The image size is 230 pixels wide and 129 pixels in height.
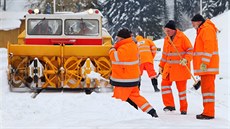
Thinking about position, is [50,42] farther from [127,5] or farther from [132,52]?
[127,5]

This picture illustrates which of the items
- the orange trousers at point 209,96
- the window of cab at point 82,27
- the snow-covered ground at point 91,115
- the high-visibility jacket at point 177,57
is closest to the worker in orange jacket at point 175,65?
the high-visibility jacket at point 177,57

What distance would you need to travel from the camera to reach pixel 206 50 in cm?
644

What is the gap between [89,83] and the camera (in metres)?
10.2

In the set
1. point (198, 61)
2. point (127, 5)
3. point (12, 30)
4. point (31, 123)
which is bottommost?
point (31, 123)

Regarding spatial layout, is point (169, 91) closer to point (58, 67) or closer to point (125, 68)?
point (125, 68)

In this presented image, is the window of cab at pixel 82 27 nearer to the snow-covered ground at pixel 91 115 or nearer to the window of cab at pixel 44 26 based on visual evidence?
the window of cab at pixel 44 26

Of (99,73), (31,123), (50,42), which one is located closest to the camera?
(31,123)

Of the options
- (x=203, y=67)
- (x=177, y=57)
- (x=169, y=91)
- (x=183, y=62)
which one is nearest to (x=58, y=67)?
(x=169, y=91)

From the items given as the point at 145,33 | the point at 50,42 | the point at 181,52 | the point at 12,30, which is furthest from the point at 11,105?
the point at 145,33

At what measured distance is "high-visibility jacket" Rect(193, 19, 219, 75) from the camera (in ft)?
21.2

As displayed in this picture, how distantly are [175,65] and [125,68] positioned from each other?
945mm

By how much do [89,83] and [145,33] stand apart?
111 feet

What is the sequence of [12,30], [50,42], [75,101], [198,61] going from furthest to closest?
[12,30] → [50,42] → [75,101] → [198,61]

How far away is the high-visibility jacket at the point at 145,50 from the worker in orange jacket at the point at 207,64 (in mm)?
3631
